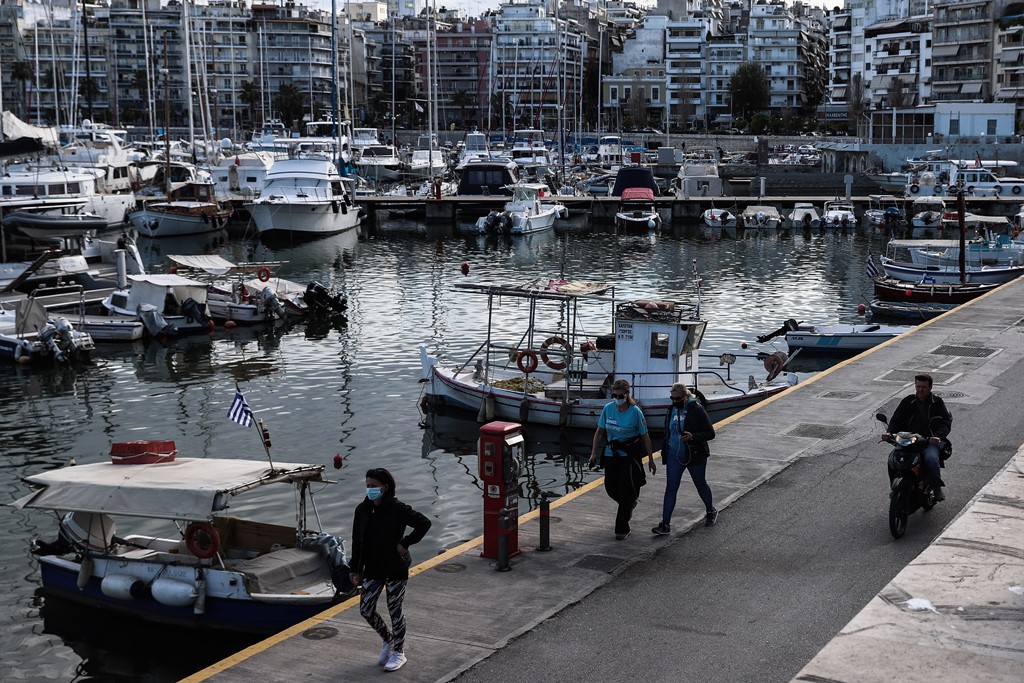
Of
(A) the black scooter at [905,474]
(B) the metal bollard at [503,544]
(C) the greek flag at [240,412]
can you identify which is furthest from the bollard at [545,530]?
(C) the greek flag at [240,412]

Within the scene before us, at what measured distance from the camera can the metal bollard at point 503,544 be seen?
14367 mm

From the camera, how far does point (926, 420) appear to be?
1519 centimetres

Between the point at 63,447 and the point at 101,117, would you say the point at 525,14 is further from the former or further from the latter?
the point at 63,447

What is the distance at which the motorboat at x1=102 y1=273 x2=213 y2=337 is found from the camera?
41281 mm

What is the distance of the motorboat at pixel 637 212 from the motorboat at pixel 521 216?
444 cm

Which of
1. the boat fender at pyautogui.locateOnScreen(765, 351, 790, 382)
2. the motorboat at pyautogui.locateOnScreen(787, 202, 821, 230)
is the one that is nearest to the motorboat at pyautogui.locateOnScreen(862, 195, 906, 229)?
the motorboat at pyautogui.locateOnScreen(787, 202, 821, 230)

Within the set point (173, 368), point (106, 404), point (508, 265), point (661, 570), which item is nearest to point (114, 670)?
point (661, 570)

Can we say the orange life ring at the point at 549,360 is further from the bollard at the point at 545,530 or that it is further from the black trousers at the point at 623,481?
the bollard at the point at 545,530

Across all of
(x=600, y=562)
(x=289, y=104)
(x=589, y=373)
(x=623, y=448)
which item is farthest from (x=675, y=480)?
(x=289, y=104)

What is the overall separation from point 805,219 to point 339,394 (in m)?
51.3

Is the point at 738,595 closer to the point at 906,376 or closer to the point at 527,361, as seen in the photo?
the point at 906,376

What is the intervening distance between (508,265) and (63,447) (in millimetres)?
35764

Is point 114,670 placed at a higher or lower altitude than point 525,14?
lower

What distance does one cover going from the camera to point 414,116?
187 meters
